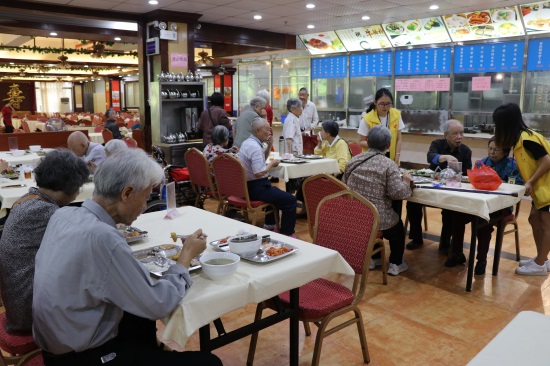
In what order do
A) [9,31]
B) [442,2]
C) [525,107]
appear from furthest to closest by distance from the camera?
1. [9,31]
2. [525,107]
3. [442,2]

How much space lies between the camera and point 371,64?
9.27 m

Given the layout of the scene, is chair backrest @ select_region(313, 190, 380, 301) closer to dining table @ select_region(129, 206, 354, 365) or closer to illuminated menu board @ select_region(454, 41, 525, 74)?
dining table @ select_region(129, 206, 354, 365)

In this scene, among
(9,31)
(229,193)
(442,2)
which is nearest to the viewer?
(229,193)

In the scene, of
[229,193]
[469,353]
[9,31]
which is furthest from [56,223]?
[9,31]

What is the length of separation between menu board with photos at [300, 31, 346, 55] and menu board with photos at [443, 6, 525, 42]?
96.1 inches

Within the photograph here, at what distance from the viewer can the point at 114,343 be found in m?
1.65

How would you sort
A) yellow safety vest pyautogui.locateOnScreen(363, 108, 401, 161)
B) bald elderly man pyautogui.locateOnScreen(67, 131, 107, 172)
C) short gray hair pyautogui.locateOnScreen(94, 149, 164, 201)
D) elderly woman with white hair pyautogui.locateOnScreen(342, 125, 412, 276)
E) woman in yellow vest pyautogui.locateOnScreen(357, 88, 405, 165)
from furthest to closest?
yellow safety vest pyautogui.locateOnScreen(363, 108, 401, 161) < woman in yellow vest pyautogui.locateOnScreen(357, 88, 405, 165) < bald elderly man pyautogui.locateOnScreen(67, 131, 107, 172) < elderly woman with white hair pyautogui.locateOnScreen(342, 125, 412, 276) < short gray hair pyautogui.locateOnScreen(94, 149, 164, 201)

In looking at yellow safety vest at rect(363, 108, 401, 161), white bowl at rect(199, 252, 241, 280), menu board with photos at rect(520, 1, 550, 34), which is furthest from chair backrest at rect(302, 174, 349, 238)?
menu board with photos at rect(520, 1, 550, 34)

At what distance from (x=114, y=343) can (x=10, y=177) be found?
319 cm

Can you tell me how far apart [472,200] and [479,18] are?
17.2 ft

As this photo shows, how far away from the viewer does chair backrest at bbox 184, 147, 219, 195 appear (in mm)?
4848

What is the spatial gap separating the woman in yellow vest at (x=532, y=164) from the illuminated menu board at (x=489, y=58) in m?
4.16

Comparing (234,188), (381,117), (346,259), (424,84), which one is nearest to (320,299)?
(346,259)

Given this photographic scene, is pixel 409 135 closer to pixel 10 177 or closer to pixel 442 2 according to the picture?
pixel 442 2
